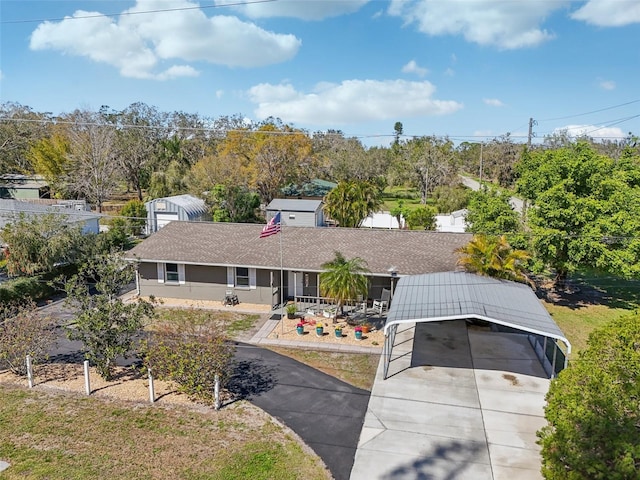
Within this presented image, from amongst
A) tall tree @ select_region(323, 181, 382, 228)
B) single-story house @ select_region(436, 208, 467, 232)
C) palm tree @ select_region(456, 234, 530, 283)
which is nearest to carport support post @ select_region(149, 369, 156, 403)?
palm tree @ select_region(456, 234, 530, 283)

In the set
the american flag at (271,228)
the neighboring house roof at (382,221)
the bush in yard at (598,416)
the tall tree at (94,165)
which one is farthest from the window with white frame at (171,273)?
the tall tree at (94,165)

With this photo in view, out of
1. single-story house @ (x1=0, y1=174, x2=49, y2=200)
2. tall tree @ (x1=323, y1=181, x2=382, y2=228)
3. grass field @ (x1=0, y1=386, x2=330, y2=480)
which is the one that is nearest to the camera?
grass field @ (x1=0, y1=386, x2=330, y2=480)

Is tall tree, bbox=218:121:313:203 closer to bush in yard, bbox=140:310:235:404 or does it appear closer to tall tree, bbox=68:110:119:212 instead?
tall tree, bbox=68:110:119:212

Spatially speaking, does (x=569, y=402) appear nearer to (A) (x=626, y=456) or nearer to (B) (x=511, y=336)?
(A) (x=626, y=456)

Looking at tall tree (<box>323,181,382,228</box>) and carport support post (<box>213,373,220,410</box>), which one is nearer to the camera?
carport support post (<box>213,373,220,410</box>)

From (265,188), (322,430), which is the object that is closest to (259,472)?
(322,430)

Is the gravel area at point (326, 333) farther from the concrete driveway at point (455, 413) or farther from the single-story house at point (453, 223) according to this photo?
the single-story house at point (453, 223)

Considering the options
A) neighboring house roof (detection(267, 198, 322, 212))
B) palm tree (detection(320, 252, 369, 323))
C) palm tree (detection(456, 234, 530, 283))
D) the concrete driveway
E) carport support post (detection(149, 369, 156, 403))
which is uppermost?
neighboring house roof (detection(267, 198, 322, 212))
